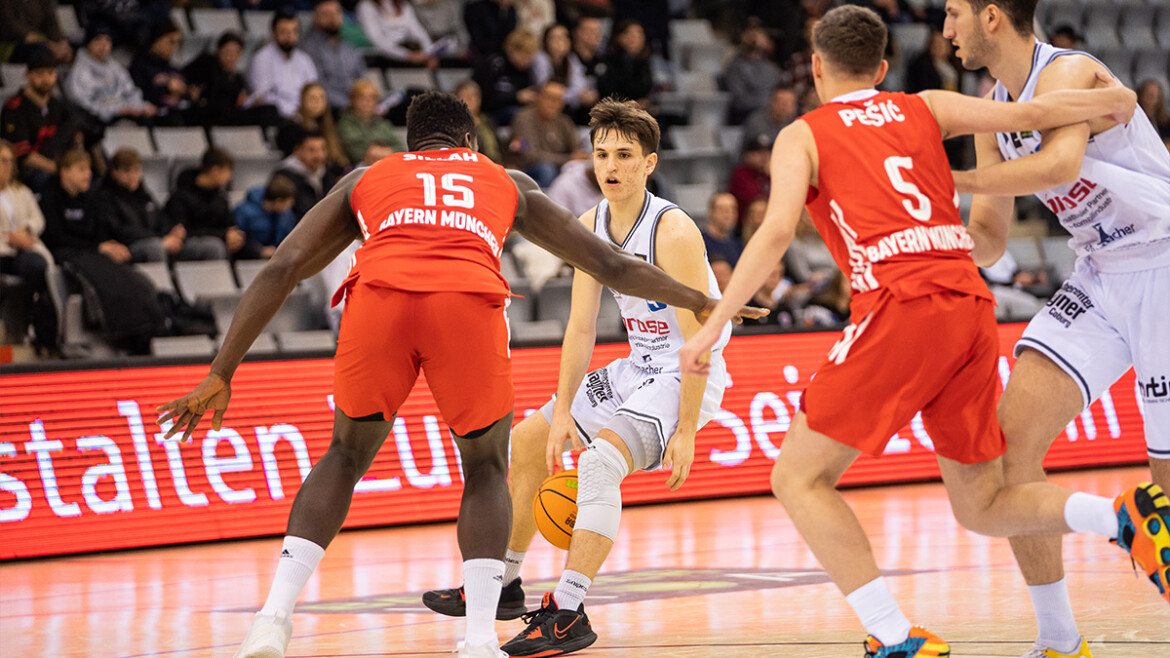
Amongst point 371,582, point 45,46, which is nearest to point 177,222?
point 45,46

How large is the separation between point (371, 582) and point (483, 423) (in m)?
2.55

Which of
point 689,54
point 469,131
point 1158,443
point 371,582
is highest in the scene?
point 689,54

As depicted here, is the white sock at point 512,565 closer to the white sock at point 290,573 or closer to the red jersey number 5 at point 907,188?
the white sock at point 290,573

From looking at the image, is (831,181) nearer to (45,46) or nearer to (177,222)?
(177,222)

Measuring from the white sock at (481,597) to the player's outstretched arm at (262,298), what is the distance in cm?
103

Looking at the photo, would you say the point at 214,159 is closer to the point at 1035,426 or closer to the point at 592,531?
the point at 592,531

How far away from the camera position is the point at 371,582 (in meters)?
6.82

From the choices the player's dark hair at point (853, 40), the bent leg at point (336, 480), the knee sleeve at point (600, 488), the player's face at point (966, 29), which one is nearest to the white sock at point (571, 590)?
the knee sleeve at point (600, 488)

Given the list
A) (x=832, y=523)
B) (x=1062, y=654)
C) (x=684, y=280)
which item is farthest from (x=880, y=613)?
(x=684, y=280)

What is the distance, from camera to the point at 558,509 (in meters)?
5.53

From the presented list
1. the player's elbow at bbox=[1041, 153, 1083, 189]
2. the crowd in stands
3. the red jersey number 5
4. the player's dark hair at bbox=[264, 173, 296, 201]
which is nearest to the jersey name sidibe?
the red jersey number 5

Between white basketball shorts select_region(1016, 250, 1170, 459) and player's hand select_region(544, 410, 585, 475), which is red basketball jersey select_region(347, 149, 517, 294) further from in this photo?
white basketball shorts select_region(1016, 250, 1170, 459)

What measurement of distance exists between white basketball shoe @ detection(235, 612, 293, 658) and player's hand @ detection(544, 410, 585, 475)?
4.86ft

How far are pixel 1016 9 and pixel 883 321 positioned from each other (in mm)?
1377
